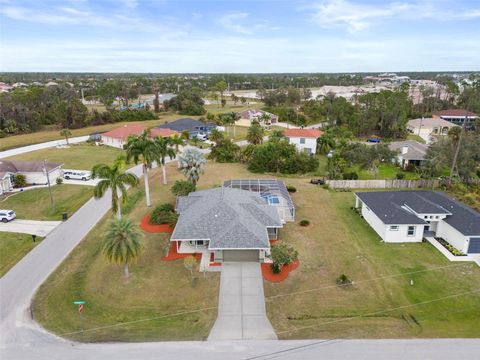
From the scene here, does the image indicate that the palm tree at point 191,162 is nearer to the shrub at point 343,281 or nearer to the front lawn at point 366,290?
the front lawn at point 366,290

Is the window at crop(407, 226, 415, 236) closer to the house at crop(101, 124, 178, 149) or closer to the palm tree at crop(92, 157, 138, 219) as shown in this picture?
the palm tree at crop(92, 157, 138, 219)

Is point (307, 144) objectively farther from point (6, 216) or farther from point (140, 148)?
point (6, 216)

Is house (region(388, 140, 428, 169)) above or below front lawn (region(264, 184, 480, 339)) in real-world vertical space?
above

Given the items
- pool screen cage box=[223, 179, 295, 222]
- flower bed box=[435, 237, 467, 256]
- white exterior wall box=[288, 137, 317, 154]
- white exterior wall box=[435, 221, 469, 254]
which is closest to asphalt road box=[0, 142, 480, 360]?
flower bed box=[435, 237, 467, 256]

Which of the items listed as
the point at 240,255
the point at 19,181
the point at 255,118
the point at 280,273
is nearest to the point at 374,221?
the point at 280,273

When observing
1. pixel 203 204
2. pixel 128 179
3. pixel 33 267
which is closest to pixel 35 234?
pixel 33 267

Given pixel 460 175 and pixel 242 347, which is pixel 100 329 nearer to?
pixel 242 347
